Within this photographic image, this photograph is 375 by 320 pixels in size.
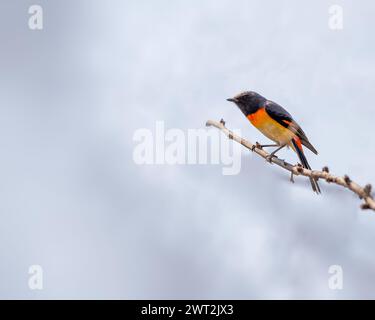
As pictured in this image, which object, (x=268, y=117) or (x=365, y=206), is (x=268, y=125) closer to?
(x=268, y=117)

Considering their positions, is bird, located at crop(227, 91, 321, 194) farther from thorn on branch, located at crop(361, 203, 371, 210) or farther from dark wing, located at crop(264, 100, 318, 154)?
thorn on branch, located at crop(361, 203, 371, 210)

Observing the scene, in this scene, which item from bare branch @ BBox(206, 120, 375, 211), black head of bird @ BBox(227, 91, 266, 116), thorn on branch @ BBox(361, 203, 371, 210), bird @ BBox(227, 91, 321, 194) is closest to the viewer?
thorn on branch @ BBox(361, 203, 371, 210)

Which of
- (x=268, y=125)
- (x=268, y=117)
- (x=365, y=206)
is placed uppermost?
(x=268, y=117)

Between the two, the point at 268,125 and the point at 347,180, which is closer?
the point at 347,180

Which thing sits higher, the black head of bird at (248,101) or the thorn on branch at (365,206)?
the black head of bird at (248,101)

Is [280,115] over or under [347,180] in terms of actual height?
over

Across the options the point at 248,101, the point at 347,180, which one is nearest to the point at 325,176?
the point at 347,180

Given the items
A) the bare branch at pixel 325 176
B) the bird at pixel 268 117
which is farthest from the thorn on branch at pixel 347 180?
the bird at pixel 268 117

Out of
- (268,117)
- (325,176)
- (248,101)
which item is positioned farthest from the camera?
(248,101)

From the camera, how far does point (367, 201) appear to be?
18.2 ft

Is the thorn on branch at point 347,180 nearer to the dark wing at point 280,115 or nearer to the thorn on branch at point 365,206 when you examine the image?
the thorn on branch at point 365,206

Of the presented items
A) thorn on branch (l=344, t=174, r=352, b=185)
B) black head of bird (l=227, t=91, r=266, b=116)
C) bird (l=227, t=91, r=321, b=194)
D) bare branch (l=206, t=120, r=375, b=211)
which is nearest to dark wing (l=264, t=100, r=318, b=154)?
bird (l=227, t=91, r=321, b=194)

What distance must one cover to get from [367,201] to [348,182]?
59 centimetres
